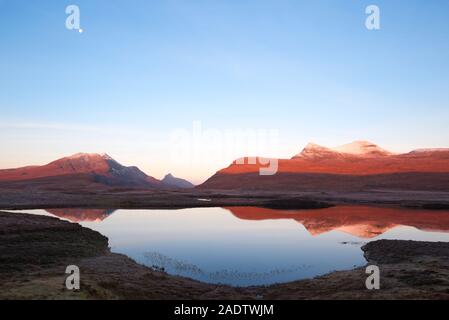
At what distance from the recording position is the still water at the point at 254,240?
24.4m

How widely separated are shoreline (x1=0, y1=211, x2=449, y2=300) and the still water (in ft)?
6.90

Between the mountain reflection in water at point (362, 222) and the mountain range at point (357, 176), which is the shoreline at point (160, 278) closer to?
the mountain reflection in water at point (362, 222)

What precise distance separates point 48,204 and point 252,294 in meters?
61.8

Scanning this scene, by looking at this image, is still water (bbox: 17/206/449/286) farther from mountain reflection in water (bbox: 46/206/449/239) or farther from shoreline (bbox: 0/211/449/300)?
shoreline (bbox: 0/211/449/300)

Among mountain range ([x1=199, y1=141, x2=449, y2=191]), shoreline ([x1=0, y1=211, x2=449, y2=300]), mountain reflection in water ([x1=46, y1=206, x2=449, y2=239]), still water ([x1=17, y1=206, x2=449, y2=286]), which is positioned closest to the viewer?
shoreline ([x1=0, y1=211, x2=449, y2=300])

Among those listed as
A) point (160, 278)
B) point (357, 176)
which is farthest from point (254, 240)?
point (357, 176)

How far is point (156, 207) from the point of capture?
232ft

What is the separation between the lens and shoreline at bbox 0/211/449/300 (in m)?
15.3

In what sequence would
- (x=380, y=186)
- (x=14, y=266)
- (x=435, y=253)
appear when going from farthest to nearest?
(x=380, y=186)
(x=435, y=253)
(x=14, y=266)

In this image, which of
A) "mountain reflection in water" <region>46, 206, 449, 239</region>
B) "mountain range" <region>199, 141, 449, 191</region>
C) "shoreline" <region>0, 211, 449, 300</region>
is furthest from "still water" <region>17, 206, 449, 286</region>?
"mountain range" <region>199, 141, 449, 191</region>

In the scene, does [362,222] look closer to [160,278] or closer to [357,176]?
[160,278]

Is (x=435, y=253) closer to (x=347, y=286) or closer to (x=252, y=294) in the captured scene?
(x=347, y=286)

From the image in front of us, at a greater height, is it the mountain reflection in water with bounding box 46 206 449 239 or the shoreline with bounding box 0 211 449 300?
the shoreline with bounding box 0 211 449 300
